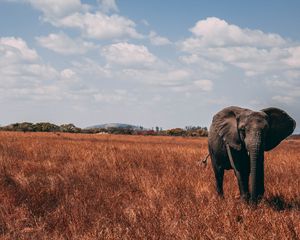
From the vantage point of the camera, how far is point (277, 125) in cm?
758

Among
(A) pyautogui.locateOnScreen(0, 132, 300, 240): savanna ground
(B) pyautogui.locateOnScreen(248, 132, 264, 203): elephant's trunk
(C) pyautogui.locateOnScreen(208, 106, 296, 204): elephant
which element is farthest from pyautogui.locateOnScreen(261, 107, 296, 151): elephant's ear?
(A) pyautogui.locateOnScreen(0, 132, 300, 240): savanna ground

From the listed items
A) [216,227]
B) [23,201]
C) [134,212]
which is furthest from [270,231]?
[23,201]

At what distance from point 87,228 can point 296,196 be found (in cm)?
412

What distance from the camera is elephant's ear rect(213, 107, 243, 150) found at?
7331 millimetres

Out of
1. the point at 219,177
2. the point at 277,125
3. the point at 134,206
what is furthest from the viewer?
the point at 219,177

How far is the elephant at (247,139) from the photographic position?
6.72m

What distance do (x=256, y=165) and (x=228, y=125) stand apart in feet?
3.87

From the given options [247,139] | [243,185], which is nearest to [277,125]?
[247,139]

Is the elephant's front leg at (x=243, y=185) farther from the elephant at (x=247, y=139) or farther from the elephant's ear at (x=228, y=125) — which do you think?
the elephant's ear at (x=228, y=125)

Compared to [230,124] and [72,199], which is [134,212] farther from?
[230,124]

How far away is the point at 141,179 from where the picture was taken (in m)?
8.67

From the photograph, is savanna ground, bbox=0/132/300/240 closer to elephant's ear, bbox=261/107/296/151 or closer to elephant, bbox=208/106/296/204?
elephant, bbox=208/106/296/204

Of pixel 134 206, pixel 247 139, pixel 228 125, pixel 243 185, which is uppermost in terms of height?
pixel 228 125

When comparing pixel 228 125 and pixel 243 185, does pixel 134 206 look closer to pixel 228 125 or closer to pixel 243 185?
pixel 243 185
